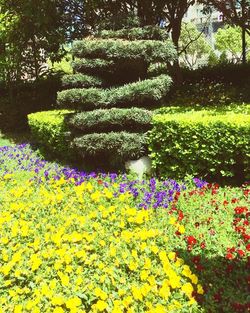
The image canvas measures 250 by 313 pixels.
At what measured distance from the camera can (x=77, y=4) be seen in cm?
1435

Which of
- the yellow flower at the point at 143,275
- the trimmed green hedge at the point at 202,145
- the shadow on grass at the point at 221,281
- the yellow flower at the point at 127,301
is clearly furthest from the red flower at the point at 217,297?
the trimmed green hedge at the point at 202,145

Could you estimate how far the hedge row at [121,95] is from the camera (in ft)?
28.8

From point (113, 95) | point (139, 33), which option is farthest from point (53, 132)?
point (139, 33)

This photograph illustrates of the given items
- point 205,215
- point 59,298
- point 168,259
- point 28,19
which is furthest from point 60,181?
point 28,19

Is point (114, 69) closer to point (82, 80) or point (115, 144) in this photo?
point (82, 80)

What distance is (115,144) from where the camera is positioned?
870cm

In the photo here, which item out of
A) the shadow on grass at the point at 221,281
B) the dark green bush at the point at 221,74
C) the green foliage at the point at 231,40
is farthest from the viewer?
the green foliage at the point at 231,40

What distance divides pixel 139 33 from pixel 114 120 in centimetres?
206

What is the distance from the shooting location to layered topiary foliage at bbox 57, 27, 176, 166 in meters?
8.71

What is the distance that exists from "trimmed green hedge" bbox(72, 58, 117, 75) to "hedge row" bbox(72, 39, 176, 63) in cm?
15

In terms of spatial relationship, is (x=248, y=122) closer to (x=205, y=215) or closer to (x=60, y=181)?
(x=205, y=215)

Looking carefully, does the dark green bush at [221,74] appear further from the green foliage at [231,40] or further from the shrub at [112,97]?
the green foliage at [231,40]

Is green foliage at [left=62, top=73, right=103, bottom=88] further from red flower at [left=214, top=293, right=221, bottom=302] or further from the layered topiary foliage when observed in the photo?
red flower at [left=214, top=293, right=221, bottom=302]

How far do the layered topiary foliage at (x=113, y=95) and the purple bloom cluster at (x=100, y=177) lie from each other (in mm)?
657
